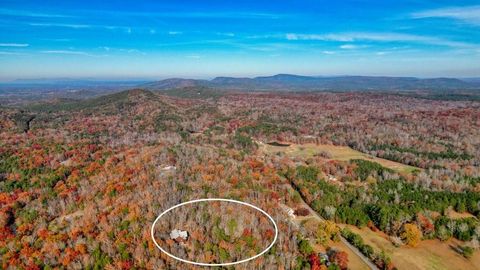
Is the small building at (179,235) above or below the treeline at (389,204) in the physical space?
above

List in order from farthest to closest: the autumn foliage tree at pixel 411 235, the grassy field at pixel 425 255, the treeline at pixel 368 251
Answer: the autumn foliage tree at pixel 411 235
the grassy field at pixel 425 255
the treeline at pixel 368 251

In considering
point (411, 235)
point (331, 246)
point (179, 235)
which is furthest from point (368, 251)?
point (179, 235)

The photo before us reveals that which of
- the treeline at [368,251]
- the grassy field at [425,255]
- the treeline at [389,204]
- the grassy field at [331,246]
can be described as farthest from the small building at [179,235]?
the grassy field at [425,255]

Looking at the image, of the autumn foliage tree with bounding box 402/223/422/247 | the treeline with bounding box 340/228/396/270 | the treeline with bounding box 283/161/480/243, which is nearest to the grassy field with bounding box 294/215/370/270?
the treeline with bounding box 340/228/396/270

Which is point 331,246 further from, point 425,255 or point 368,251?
point 425,255

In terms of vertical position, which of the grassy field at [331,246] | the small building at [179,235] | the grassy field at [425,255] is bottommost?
the grassy field at [425,255]

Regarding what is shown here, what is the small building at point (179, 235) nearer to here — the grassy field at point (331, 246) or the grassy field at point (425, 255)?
the grassy field at point (331, 246)
